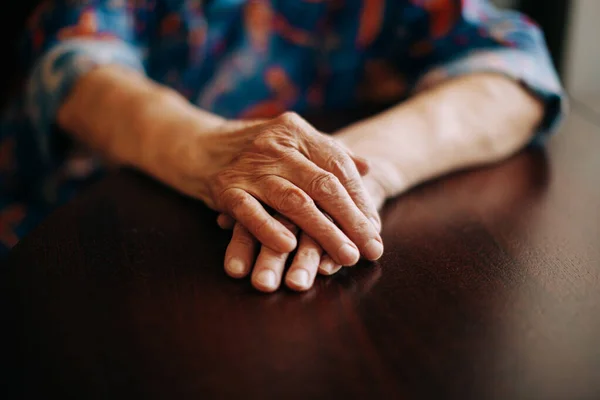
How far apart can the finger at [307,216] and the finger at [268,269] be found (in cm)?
4

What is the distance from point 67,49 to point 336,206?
2.00 feet

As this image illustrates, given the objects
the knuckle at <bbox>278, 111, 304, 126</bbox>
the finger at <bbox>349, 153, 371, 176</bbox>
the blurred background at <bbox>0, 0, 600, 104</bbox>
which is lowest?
the blurred background at <bbox>0, 0, 600, 104</bbox>

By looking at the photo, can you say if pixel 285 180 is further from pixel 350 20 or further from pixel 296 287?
pixel 350 20

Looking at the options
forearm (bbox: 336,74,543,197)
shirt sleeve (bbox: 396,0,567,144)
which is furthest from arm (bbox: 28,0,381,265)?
shirt sleeve (bbox: 396,0,567,144)

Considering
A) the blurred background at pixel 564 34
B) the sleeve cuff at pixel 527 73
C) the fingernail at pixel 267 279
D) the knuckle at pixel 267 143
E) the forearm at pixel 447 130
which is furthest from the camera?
the blurred background at pixel 564 34

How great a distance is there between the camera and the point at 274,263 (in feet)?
1.98

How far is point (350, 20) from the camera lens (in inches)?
41.8

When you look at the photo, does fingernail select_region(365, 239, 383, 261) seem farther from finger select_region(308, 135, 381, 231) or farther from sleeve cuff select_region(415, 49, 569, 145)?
sleeve cuff select_region(415, 49, 569, 145)

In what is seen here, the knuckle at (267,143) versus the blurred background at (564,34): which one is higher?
the knuckle at (267,143)

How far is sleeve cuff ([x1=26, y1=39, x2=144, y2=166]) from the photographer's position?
3.12ft

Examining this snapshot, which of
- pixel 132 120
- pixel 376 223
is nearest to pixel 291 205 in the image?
pixel 376 223

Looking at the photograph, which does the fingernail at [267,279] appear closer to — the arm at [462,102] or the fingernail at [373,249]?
the fingernail at [373,249]

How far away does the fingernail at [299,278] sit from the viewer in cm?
58

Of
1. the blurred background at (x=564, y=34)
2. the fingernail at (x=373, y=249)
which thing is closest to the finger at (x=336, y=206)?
the fingernail at (x=373, y=249)
